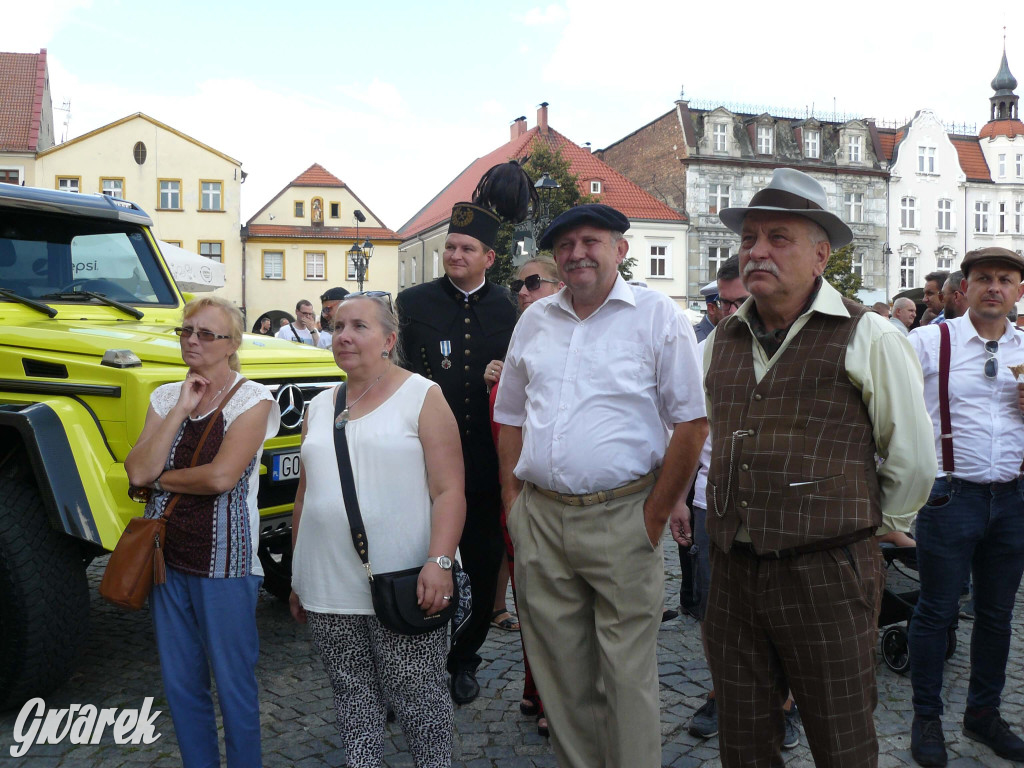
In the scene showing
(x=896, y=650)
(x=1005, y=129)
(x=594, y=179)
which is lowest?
(x=896, y=650)

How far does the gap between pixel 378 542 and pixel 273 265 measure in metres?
40.5

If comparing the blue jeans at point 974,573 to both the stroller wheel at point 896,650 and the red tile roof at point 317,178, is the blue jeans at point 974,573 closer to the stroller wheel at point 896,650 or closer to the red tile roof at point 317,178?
the stroller wheel at point 896,650

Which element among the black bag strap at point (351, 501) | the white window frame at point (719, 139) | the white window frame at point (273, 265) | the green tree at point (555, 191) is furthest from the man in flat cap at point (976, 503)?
the white window frame at point (273, 265)

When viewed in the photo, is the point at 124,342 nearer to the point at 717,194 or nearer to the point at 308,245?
→ the point at 717,194

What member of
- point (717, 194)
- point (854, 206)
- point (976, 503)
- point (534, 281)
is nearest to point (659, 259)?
point (717, 194)

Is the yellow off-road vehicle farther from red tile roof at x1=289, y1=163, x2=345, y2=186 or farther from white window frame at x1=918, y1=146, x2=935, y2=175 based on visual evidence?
white window frame at x1=918, y1=146, x2=935, y2=175

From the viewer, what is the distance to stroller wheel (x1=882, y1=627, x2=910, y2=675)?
4.56 meters

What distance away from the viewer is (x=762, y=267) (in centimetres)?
262

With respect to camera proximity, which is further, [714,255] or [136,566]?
[714,255]

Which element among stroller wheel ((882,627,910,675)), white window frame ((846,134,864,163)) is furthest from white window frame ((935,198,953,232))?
stroller wheel ((882,627,910,675))

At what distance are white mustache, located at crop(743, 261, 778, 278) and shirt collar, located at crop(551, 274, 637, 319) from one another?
516 millimetres

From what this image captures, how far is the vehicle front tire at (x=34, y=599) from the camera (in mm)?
3762

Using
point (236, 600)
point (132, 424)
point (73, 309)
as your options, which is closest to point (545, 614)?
point (236, 600)

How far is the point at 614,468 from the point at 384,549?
80 centimetres
